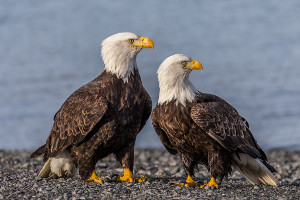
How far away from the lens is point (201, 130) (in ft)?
27.6

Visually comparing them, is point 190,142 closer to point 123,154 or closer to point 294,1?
point 123,154

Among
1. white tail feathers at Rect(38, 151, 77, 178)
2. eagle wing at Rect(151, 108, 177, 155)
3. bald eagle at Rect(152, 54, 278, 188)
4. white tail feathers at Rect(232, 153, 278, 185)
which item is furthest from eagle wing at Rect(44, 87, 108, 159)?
white tail feathers at Rect(232, 153, 278, 185)

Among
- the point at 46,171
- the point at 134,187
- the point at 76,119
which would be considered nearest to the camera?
the point at 134,187

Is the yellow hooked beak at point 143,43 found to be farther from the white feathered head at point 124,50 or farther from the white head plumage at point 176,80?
the white head plumage at point 176,80

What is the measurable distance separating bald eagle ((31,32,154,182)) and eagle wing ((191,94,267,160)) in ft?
2.58

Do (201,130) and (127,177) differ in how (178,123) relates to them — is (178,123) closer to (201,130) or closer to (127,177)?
(201,130)

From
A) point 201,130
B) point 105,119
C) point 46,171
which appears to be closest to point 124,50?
point 105,119

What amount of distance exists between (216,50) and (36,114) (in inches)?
397

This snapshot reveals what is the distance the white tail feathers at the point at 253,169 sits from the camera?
8.89m

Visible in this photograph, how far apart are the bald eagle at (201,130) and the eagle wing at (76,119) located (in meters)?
0.77

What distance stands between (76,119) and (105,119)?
410 mm

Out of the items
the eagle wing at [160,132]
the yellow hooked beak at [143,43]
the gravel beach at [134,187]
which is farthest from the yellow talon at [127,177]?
the yellow hooked beak at [143,43]

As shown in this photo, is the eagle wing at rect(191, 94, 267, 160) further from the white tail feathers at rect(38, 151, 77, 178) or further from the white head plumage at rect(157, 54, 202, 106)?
the white tail feathers at rect(38, 151, 77, 178)

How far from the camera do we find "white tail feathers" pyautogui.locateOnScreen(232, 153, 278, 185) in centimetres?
889
